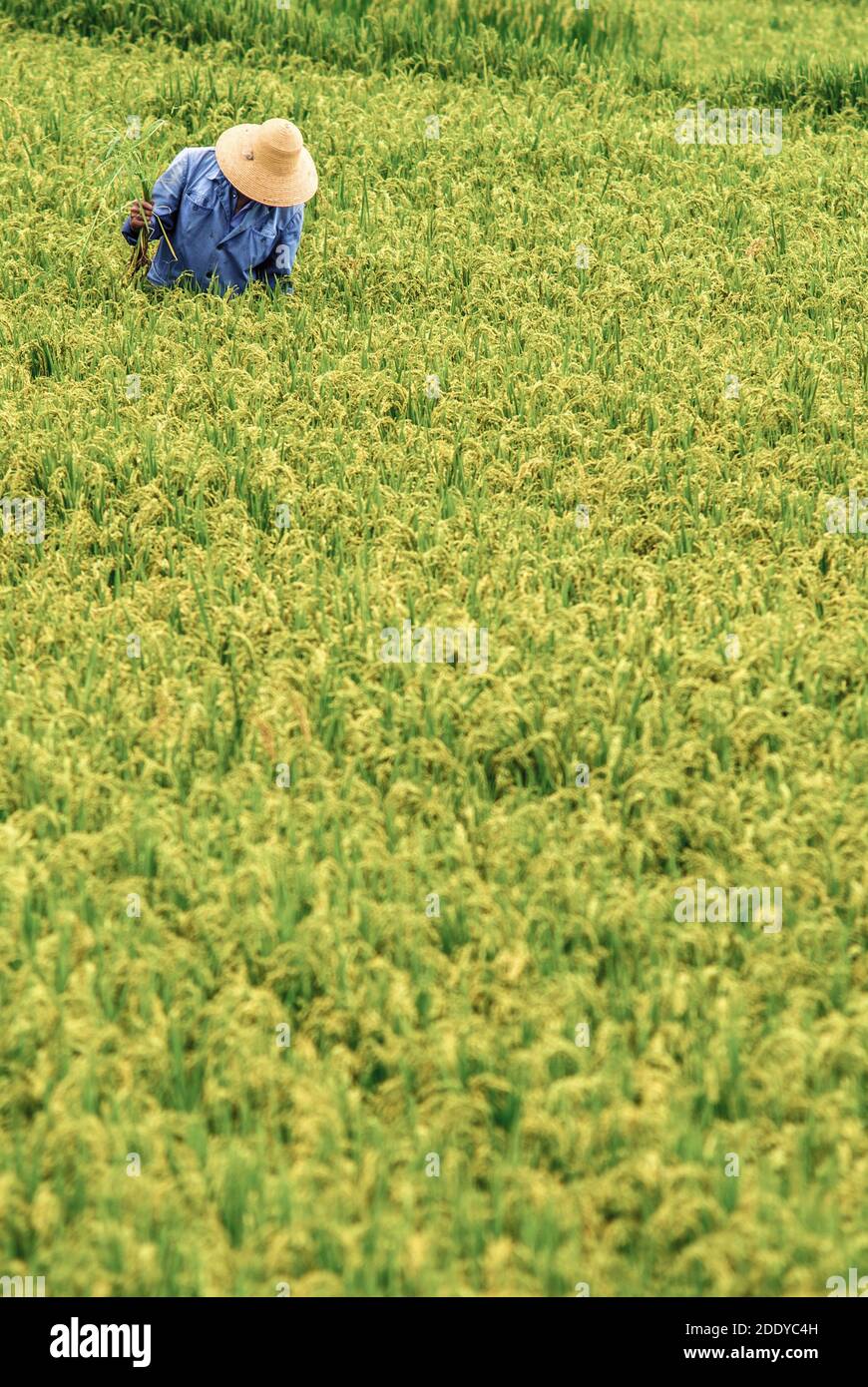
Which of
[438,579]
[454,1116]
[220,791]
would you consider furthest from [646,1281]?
[438,579]

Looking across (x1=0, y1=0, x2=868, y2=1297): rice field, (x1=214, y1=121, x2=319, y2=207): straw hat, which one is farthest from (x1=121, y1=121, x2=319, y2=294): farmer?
(x1=0, y1=0, x2=868, y2=1297): rice field

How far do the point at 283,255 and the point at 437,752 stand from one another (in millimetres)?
3588

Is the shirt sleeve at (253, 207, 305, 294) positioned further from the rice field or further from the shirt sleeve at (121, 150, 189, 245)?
the shirt sleeve at (121, 150, 189, 245)

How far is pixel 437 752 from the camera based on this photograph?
160 inches

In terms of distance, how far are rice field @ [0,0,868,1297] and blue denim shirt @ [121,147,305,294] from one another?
204 mm

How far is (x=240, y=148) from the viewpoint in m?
6.52

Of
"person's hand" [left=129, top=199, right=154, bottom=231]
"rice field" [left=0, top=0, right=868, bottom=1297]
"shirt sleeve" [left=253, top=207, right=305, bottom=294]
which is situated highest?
"person's hand" [left=129, top=199, right=154, bottom=231]

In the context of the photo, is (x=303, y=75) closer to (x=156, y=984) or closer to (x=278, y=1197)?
(x=156, y=984)


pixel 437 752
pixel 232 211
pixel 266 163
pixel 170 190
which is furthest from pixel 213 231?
pixel 437 752

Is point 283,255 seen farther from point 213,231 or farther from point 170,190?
point 170,190

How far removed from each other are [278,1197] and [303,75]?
8.63 metres

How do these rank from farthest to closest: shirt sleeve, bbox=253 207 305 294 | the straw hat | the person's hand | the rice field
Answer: shirt sleeve, bbox=253 207 305 294 → the person's hand → the straw hat → the rice field

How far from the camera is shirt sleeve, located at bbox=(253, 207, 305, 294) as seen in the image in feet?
22.4

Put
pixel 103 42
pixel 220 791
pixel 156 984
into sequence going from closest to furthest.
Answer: pixel 156 984, pixel 220 791, pixel 103 42
